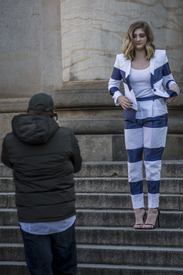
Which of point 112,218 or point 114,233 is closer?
point 114,233

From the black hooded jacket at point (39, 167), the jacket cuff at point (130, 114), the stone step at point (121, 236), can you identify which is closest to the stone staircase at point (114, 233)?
the stone step at point (121, 236)

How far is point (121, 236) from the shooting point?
451 centimetres

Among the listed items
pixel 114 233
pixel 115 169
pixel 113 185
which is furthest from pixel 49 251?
pixel 115 169

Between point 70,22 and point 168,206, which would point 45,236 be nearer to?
point 168,206

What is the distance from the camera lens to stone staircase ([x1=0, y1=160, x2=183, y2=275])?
13.8 feet

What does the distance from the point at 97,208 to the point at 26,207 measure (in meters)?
2.23

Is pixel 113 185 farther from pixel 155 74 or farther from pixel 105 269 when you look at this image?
pixel 155 74

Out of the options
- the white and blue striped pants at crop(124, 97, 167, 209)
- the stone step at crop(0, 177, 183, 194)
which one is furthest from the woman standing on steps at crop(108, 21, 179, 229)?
the stone step at crop(0, 177, 183, 194)

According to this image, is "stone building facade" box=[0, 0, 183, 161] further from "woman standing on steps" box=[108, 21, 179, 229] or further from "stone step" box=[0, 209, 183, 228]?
"woman standing on steps" box=[108, 21, 179, 229]

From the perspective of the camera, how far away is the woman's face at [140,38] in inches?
173

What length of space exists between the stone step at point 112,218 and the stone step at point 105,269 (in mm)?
612

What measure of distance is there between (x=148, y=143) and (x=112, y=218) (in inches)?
37.5

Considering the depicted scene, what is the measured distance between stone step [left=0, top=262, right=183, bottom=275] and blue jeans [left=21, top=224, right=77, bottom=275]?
114 centimetres

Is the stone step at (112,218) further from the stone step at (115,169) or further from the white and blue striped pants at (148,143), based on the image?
the stone step at (115,169)
